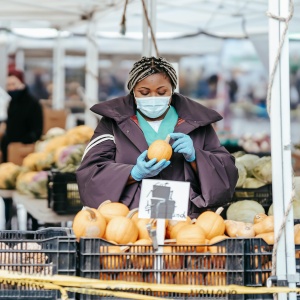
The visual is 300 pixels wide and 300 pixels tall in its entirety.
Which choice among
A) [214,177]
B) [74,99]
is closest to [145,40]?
[214,177]

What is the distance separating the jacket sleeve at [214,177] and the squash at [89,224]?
885mm

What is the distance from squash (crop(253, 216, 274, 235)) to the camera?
3621 millimetres

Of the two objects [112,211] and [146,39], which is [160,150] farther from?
[146,39]

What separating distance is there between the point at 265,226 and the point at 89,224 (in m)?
0.78

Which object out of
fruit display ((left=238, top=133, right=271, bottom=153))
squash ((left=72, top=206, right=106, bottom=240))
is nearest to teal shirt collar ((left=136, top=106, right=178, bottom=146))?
squash ((left=72, top=206, right=106, bottom=240))

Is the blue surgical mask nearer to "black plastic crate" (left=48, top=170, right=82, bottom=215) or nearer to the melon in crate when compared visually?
"black plastic crate" (left=48, top=170, right=82, bottom=215)

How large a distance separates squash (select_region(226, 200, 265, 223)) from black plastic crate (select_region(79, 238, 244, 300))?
2.36m

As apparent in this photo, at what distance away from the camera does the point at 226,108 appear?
19.4 m

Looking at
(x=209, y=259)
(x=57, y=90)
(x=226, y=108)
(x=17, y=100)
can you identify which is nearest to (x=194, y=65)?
(x=226, y=108)

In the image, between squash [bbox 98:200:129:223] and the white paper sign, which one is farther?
squash [bbox 98:200:129:223]

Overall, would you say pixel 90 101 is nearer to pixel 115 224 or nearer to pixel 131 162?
pixel 131 162

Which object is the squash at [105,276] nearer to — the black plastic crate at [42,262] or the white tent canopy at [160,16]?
the black plastic crate at [42,262]

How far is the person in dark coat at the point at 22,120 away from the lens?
391 inches

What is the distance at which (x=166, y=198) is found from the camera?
3.29m
